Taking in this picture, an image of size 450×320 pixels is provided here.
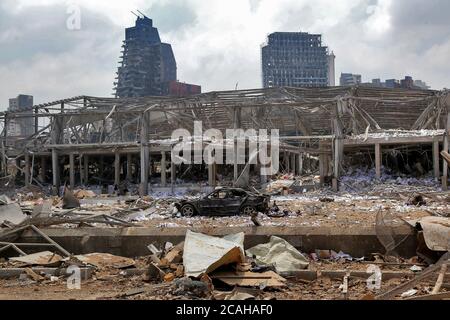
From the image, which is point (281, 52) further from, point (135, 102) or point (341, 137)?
point (341, 137)

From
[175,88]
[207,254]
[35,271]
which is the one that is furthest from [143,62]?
[207,254]

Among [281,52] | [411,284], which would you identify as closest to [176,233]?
[411,284]

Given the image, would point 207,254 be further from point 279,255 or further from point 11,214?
point 11,214

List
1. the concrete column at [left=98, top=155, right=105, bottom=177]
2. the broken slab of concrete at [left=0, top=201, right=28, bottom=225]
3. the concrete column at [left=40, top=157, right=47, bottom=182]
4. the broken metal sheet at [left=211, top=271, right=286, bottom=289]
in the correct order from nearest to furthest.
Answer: the broken metal sheet at [left=211, top=271, right=286, bottom=289] → the broken slab of concrete at [left=0, top=201, right=28, bottom=225] → the concrete column at [left=98, top=155, right=105, bottom=177] → the concrete column at [left=40, top=157, right=47, bottom=182]

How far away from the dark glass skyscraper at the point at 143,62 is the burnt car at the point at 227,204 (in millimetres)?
31926

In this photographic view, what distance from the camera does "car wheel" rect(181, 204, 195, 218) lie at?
19.2 meters

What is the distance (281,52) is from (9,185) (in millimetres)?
72646

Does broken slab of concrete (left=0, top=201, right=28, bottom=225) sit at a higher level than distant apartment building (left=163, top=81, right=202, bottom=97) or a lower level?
lower

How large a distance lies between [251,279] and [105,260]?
163 inches

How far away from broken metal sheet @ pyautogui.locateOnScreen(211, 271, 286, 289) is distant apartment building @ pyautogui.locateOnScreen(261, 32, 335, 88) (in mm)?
85243

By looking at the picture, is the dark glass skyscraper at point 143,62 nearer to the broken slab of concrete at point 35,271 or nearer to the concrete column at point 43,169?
the concrete column at point 43,169

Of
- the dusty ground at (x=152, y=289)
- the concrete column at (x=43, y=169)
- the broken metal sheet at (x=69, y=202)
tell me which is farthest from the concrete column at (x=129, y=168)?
the dusty ground at (x=152, y=289)

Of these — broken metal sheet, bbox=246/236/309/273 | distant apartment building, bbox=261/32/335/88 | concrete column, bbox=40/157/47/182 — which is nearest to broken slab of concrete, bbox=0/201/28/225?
broken metal sheet, bbox=246/236/309/273

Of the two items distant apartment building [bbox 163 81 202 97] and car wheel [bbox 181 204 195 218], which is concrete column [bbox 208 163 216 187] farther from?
distant apartment building [bbox 163 81 202 97]
